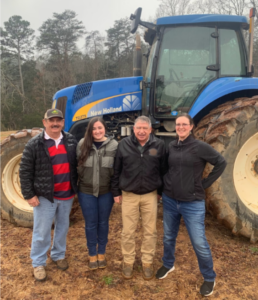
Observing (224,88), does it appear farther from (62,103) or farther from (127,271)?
(62,103)

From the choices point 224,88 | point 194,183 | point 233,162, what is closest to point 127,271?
point 194,183

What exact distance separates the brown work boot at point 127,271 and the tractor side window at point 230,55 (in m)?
2.88

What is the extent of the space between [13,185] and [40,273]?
1.65m

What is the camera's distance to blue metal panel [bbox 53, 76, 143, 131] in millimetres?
4277

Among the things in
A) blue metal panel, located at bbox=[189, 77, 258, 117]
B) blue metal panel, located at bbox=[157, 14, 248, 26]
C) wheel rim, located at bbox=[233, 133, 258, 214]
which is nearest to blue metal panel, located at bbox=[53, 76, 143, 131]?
blue metal panel, located at bbox=[157, 14, 248, 26]

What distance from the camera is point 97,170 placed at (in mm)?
2559

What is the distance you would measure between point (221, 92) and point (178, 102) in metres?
0.64

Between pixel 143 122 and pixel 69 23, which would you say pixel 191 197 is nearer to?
pixel 143 122

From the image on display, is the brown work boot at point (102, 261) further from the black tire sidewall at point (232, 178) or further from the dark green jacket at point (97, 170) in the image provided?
the black tire sidewall at point (232, 178)

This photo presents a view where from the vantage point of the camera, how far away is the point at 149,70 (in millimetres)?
4000

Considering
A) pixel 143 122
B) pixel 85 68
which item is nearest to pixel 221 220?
pixel 143 122

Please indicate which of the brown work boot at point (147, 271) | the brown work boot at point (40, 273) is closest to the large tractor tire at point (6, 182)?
the brown work boot at point (40, 273)

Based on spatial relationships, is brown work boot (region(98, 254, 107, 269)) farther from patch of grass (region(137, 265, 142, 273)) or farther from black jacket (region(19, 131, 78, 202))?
black jacket (region(19, 131, 78, 202))

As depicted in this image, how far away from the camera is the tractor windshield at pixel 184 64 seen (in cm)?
372
